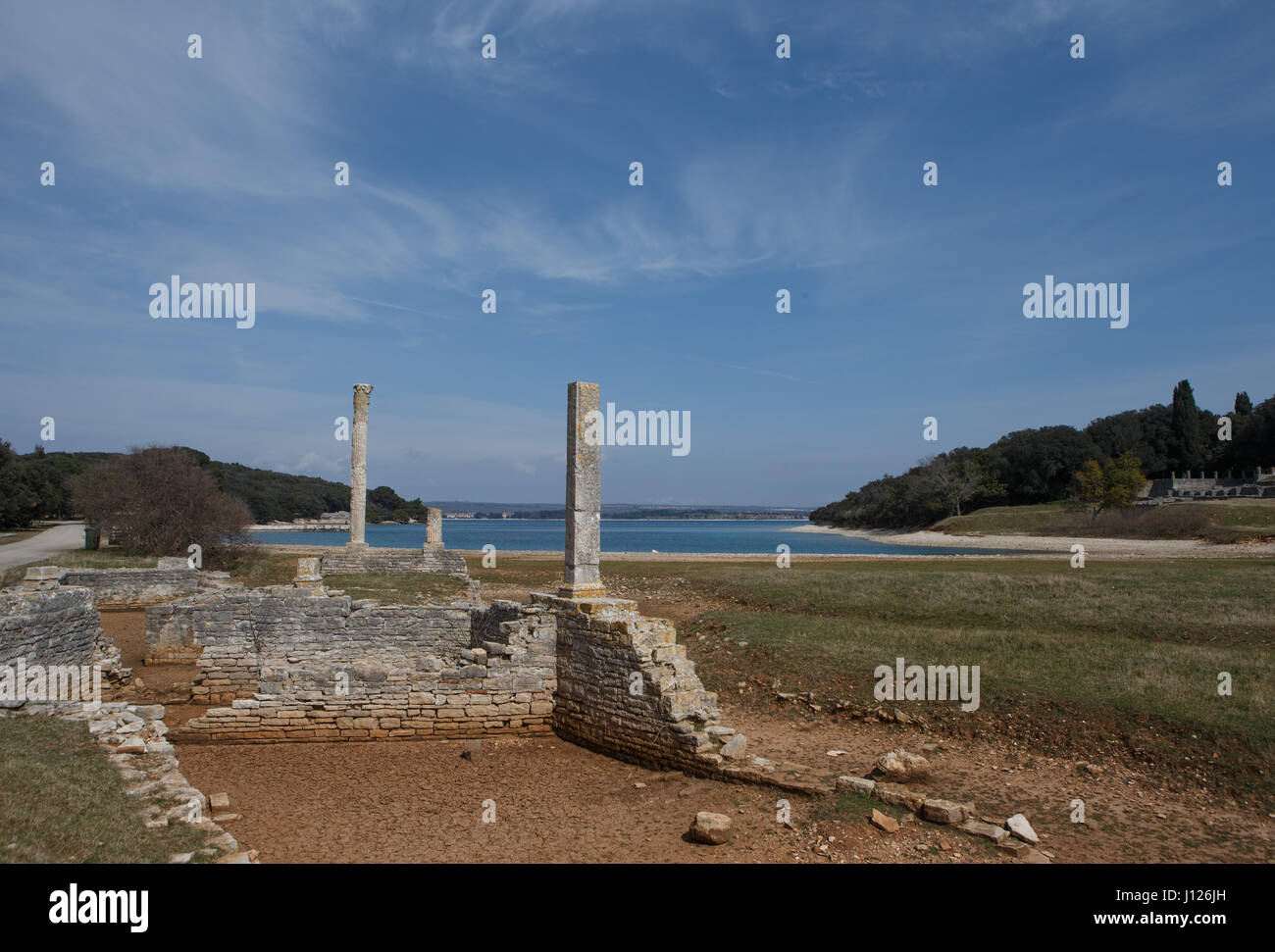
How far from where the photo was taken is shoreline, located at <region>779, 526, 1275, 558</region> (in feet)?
124

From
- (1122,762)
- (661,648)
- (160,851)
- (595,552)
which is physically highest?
(595,552)

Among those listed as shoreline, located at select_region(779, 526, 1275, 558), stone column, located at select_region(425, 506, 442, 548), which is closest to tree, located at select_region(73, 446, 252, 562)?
stone column, located at select_region(425, 506, 442, 548)

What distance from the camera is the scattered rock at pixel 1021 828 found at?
21.8 ft

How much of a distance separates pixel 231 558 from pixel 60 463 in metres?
59.9

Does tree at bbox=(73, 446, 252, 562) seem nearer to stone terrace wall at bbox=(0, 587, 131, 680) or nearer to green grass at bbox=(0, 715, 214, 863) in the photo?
stone terrace wall at bbox=(0, 587, 131, 680)

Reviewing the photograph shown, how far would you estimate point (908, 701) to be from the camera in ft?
37.4

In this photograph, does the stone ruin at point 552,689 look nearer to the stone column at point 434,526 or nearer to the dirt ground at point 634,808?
the dirt ground at point 634,808

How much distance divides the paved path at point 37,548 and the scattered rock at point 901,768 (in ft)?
101

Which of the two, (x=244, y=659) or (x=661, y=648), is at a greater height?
(x=661, y=648)

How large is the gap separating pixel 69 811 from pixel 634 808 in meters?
5.05

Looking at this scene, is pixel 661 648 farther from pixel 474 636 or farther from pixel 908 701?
pixel 474 636

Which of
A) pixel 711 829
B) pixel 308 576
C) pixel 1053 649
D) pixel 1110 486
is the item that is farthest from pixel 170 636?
pixel 1110 486

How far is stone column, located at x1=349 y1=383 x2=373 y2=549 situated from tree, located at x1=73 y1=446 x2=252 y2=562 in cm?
1047

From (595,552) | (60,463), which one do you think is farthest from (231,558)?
(60,463)
